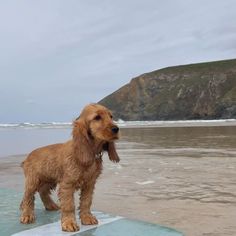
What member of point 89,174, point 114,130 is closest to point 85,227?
point 89,174

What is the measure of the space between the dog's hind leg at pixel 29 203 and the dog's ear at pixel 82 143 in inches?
38.5

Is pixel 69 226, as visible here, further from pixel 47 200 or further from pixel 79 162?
pixel 47 200

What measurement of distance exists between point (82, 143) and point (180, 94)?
3500 inches

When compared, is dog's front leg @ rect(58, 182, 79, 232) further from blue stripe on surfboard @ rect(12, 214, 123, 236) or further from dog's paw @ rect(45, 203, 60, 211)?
dog's paw @ rect(45, 203, 60, 211)

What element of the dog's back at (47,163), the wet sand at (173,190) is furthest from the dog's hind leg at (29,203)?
the wet sand at (173,190)

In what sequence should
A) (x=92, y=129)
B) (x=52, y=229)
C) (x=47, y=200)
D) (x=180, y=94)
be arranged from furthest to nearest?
(x=180, y=94)
(x=47, y=200)
(x=52, y=229)
(x=92, y=129)

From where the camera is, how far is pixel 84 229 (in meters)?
5.11

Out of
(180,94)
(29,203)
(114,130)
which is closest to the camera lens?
(114,130)

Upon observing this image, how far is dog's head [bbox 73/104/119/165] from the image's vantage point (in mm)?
4602

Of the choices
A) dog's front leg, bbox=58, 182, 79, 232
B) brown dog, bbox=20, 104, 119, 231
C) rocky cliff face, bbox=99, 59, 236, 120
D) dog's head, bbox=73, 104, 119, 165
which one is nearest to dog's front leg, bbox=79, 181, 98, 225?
brown dog, bbox=20, 104, 119, 231

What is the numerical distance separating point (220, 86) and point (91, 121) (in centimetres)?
8879

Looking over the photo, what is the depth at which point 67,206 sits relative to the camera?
4.96m

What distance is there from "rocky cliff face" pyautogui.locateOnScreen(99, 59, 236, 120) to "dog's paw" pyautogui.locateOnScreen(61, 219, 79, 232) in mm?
67537

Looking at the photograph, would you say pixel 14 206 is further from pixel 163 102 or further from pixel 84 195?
pixel 163 102
